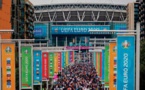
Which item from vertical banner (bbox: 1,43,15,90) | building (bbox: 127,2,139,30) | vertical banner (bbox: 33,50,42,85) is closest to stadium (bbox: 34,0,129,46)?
building (bbox: 127,2,139,30)

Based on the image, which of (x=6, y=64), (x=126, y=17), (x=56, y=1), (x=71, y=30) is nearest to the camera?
(x=6, y=64)

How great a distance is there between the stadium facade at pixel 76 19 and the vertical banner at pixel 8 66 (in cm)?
10965

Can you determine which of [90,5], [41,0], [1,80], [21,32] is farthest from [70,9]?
[1,80]

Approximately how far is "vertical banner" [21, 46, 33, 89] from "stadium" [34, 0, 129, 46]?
10532 cm

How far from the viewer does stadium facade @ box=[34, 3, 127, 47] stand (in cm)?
13900

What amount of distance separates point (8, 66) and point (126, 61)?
738cm

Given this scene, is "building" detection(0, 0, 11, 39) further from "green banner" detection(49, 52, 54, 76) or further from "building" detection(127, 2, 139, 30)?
"building" detection(127, 2, 139, 30)

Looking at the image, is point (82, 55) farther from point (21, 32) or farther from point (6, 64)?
point (6, 64)

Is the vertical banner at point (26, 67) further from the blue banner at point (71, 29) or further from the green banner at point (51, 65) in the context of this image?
the blue banner at point (71, 29)

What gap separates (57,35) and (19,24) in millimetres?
59179

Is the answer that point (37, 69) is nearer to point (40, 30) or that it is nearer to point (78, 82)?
point (78, 82)

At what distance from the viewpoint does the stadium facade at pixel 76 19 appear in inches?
5472

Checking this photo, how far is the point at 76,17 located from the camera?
156 metres

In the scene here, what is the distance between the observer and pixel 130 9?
459 feet
